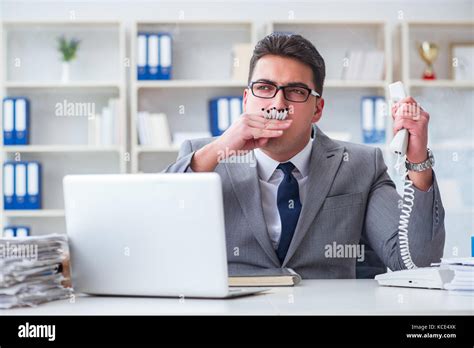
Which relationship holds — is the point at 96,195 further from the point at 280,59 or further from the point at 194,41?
the point at 194,41

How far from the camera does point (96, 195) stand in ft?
4.94

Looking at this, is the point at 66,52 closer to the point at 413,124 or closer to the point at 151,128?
the point at 151,128

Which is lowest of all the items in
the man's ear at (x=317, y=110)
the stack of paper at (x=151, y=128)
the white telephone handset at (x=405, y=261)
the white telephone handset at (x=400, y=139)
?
the white telephone handset at (x=405, y=261)

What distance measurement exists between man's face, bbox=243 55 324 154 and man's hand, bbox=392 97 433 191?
0.42 metres

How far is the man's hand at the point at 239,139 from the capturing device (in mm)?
2047

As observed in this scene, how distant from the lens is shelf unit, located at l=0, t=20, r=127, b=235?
4.69m

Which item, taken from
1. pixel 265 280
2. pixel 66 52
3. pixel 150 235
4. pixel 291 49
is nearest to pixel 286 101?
pixel 291 49

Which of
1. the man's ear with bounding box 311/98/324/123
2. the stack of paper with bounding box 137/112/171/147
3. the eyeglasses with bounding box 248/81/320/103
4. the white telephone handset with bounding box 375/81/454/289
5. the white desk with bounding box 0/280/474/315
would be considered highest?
the stack of paper with bounding box 137/112/171/147

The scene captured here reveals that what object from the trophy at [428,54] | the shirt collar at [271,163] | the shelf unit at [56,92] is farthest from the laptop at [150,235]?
the trophy at [428,54]

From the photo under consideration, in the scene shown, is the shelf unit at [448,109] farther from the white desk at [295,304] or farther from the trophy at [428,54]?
the white desk at [295,304]

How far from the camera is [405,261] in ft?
6.48

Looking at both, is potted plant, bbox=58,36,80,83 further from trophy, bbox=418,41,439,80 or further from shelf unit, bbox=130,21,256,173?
trophy, bbox=418,41,439,80

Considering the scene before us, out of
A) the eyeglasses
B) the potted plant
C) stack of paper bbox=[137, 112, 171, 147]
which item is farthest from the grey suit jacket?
the potted plant
